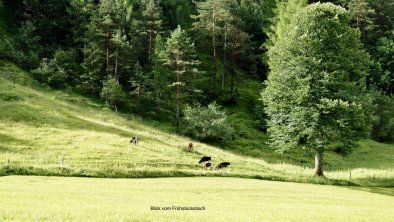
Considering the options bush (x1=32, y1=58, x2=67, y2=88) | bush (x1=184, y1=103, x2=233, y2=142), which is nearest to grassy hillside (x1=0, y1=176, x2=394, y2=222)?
bush (x1=184, y1=103, x2=233, y2=142)

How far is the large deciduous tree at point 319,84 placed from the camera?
50844 mm

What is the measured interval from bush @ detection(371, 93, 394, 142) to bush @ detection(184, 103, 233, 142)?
122ft

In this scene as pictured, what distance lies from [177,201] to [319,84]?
29.2 metres

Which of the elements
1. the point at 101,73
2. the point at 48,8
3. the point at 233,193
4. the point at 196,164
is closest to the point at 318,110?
the point at 196,164

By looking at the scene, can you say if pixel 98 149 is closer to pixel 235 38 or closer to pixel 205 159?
pixel 205 159

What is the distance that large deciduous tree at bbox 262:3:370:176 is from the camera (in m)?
50.8

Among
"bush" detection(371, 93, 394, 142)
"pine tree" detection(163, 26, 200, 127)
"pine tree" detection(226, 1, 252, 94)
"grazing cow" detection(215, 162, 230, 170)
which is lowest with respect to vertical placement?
"grazing cow" detection(215, 162, 230, 170)

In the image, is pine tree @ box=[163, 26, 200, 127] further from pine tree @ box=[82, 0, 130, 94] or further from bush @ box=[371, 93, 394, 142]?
bush @ box=[371, 93, 394, 142]

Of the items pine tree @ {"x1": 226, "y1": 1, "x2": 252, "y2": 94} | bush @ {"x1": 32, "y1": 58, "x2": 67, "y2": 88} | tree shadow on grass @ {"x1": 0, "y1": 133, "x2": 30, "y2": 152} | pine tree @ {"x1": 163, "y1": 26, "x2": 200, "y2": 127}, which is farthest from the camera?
pine tree @ {"x1": 226, "y1": 1, "x2": 252, "y2": 94}

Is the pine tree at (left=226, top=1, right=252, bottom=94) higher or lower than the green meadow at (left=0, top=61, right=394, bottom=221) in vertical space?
higher

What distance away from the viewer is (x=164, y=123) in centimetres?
8056

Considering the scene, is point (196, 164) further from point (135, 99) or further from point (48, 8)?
point (48, 8)

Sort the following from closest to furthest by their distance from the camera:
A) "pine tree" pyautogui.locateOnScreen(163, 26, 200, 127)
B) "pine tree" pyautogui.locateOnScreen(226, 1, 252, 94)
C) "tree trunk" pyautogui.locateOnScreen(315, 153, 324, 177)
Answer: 1. "tree trunk" pyautogui.locateOnScreen(315, 153, 324, 177)
2. "pine tree" pyautogui.locateOnScreen(163, 26, 200, 127)
3. "pine tree" pyautogui.locateOnScreen(226, 1, 252, 94)

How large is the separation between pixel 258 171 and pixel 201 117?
2389cm
